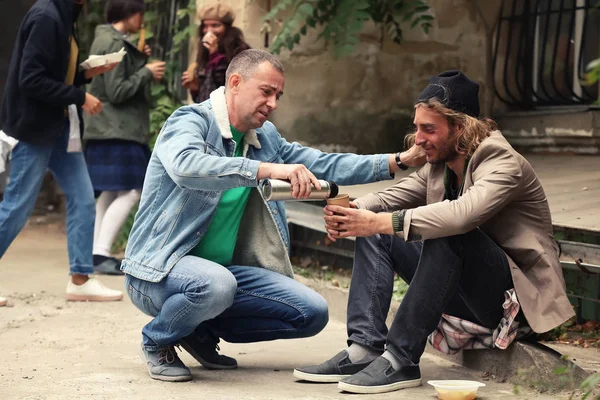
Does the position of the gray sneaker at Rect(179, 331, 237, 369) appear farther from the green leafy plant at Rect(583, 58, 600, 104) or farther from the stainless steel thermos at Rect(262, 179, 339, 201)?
the green leafy plant at Rect(583, 58, 600, 104)

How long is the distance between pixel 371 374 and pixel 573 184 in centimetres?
252

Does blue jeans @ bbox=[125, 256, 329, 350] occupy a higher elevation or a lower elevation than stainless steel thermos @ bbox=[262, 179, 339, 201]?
lower

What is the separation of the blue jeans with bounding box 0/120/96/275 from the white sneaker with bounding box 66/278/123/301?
9 cm

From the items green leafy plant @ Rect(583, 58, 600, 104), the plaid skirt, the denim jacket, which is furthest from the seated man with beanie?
the plaid skirt

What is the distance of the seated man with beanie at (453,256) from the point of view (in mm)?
4098

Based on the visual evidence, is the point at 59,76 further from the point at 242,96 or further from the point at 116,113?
the point at 242,96

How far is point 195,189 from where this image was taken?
429 centimetres

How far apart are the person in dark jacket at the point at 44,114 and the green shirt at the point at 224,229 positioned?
2.06 meters

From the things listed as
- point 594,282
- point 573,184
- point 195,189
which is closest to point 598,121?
point 573,184

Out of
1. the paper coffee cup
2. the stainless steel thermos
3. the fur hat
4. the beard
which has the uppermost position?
the fur hat

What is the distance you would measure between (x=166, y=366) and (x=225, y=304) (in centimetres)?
41

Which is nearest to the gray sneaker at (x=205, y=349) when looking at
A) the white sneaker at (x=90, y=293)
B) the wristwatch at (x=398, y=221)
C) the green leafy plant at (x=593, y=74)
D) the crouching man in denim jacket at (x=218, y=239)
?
the crouching man in denim jacket at (x=218, y=239)

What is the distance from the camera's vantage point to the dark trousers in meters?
4.11

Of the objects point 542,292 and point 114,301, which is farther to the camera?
point 114,301
